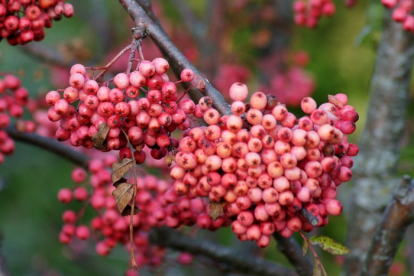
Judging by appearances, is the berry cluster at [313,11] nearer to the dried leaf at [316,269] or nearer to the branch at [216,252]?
the branch at [216,252]

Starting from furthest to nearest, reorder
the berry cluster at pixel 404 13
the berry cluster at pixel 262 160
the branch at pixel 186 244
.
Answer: the branch at pixel 186 244, the berry cluster at pixel 404 13, the berry cluster at pixel 262 160

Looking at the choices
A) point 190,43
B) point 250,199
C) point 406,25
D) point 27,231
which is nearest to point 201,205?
point 250,199

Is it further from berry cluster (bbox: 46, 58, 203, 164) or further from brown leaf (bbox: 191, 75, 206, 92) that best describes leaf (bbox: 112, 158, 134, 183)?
brown leaf (bbox: 191, 75, 206, 92)

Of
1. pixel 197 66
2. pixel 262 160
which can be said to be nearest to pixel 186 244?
pixel 262 160

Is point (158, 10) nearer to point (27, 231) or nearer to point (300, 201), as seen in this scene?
point (27, 231)

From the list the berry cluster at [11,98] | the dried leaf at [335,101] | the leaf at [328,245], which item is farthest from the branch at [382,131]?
the berry cluster at [11,98]

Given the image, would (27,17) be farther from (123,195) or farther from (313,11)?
(313,11)

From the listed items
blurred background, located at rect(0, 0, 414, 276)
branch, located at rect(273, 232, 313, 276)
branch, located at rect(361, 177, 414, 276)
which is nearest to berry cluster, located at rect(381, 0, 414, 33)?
branch, located at rect(361, 177, 414, 276)
